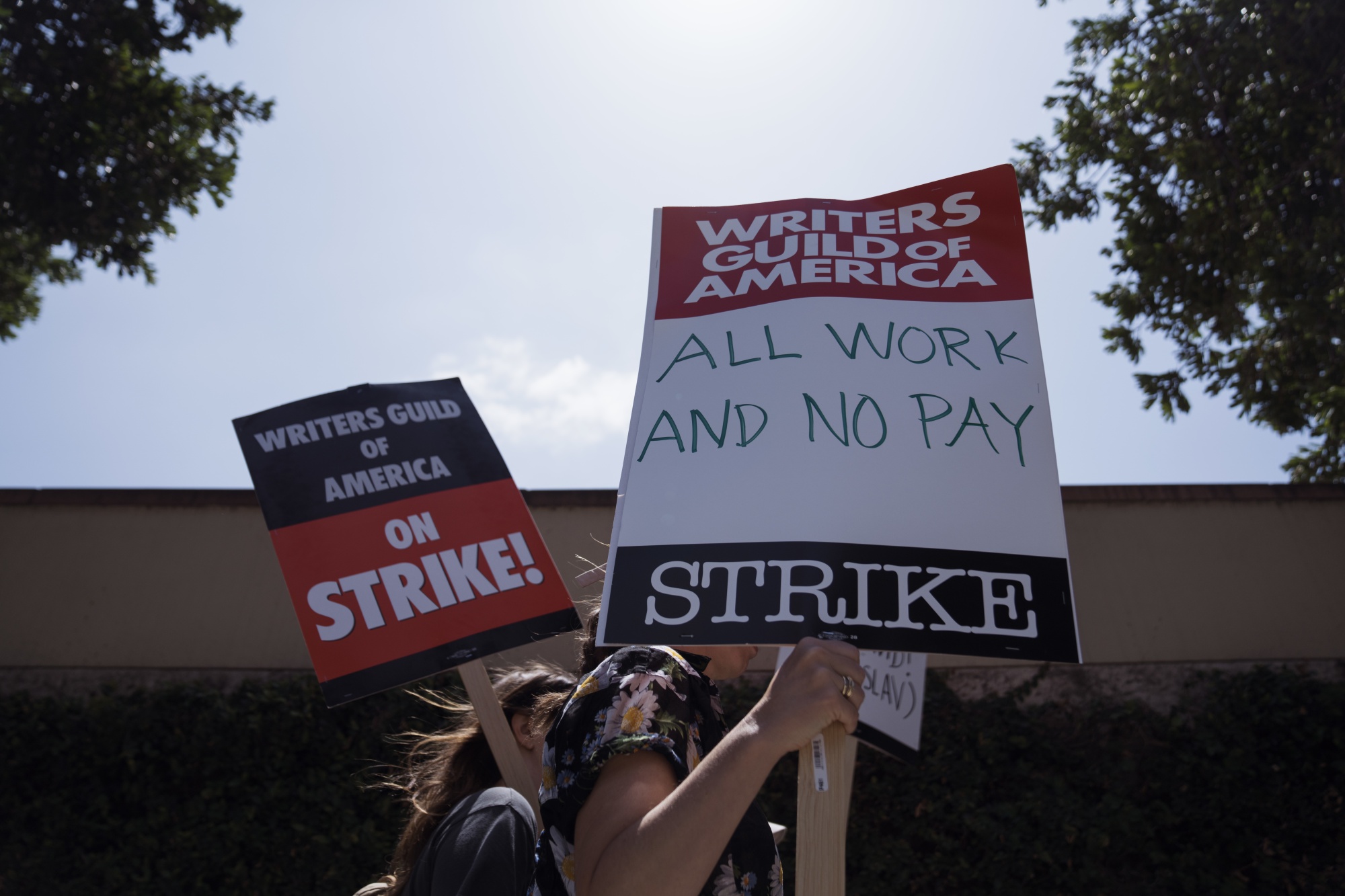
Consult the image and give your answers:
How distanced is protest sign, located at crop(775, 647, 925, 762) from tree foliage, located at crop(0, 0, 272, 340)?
6946 millimetres

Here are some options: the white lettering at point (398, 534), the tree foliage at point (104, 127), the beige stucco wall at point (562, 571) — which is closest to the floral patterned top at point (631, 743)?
the white lettering at point (398, 534)

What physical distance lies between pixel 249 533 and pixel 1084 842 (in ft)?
18.1

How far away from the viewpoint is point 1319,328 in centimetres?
602

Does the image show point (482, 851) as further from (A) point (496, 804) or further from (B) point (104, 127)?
(B) point (104, 127)

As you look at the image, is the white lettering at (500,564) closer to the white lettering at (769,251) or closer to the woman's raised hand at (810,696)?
the white lettering at (769,251)

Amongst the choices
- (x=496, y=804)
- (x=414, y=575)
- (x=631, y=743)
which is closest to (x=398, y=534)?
(x=414, y=575)

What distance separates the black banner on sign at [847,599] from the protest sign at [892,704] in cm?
172

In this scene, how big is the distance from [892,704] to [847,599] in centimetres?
207

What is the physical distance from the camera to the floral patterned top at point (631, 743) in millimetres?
1164

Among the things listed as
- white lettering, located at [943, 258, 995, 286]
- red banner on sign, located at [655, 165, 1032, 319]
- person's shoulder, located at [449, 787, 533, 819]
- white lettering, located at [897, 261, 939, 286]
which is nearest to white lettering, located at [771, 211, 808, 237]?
red banner on sign, located at [655, 165, 1032, 319]

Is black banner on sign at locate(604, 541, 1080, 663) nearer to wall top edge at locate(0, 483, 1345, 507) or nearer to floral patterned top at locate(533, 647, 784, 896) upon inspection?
floral patterned top at locate(533, 647, 784, 896)

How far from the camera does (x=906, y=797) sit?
4602 millimetres

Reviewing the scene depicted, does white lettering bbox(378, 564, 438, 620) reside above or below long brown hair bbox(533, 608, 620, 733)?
above

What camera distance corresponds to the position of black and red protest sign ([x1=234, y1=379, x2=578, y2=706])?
2.39 metres
